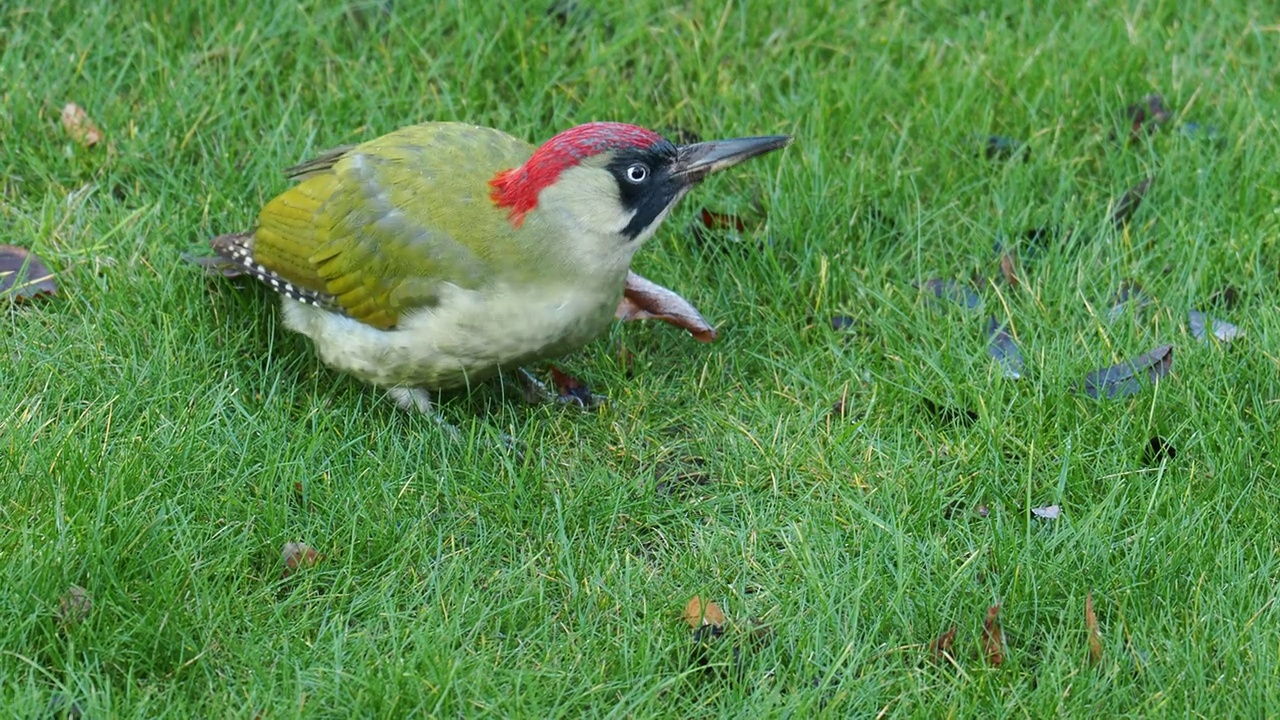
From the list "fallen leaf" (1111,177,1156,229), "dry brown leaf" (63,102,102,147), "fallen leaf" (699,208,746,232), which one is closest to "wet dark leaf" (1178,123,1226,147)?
"fallen leaf" (1111,177,1156,229)

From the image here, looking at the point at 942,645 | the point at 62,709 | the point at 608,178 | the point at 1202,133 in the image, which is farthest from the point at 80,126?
the point at 1202,133

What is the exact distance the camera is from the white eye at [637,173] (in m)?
3.97

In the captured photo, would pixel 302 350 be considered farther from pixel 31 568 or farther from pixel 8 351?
pixel 31 568

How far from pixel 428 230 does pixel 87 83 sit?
177 centimetres

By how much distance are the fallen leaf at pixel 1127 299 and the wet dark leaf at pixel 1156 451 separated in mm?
482

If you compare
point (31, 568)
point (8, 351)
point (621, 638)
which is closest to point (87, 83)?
point (8, 351)

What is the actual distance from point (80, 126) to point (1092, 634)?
3.56 m

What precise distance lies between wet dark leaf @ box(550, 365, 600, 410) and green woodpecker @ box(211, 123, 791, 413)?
245 millimetres

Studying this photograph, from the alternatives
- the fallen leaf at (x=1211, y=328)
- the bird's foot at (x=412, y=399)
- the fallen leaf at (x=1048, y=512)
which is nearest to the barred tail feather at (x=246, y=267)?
the bird's foot at (x=412, y=399)

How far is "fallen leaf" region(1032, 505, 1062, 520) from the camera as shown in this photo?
3739 millimetres

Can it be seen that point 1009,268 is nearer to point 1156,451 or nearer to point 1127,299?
point 1127,299

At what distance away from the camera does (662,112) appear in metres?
5.27

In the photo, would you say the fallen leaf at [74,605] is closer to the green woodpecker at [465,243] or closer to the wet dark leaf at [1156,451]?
the green woodpecker at [465,243]

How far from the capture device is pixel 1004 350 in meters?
4.30
